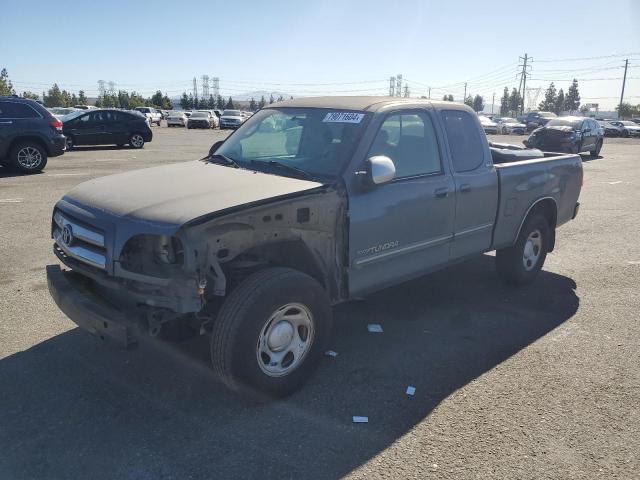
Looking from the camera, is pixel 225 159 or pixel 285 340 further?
pixel 225 159

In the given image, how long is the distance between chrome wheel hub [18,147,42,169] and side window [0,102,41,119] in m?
0.79

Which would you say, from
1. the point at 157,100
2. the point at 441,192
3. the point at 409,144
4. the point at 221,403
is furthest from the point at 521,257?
the point at 157,100

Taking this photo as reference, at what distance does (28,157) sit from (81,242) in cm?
1114

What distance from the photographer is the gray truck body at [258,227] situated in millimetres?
3189

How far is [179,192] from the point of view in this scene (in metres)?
3.56

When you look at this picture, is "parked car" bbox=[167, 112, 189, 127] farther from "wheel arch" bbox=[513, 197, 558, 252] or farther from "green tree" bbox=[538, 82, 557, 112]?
"green tree" bbox=[538, 82, 557, 112]

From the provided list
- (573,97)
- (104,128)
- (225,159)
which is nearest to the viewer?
(225,159)

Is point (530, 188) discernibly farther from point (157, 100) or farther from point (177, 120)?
point (157, 100)

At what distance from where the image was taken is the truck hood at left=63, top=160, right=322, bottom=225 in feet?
10.6

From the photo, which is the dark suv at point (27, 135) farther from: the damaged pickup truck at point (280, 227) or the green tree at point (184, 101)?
the green tree at point (184, 101)

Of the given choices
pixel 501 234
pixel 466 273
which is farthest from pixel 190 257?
pixel 466 273

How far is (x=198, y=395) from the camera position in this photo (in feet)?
11.9

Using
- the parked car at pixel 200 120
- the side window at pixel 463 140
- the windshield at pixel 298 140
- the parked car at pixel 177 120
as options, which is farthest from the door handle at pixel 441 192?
the parked car at pixel 177 120

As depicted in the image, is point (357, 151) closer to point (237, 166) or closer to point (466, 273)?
point (237, 166)
